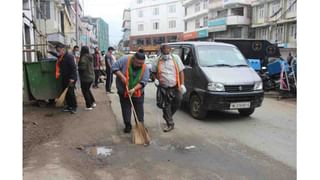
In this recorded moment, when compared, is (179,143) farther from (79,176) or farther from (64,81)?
(64,81)

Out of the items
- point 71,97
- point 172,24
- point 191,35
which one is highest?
point 172,24

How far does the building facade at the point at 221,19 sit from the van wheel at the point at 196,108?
33818mm

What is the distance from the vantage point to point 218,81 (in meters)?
7.61

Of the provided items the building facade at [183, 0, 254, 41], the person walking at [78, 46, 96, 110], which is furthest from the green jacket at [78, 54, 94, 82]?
the building facade at [183, 0, 254, 41]

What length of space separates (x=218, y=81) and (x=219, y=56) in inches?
46.0

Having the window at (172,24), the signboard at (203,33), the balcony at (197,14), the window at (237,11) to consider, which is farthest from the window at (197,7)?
the window at (237,11)

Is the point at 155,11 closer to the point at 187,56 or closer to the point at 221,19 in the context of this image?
the point at 221,19

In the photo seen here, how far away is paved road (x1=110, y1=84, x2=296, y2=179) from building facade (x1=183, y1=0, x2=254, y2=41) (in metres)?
33.9

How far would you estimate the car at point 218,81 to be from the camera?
25.0 ft

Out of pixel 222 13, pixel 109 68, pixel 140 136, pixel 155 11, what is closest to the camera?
pixel 140 136

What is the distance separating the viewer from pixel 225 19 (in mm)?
47156

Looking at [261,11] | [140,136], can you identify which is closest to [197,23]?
[261,11]
